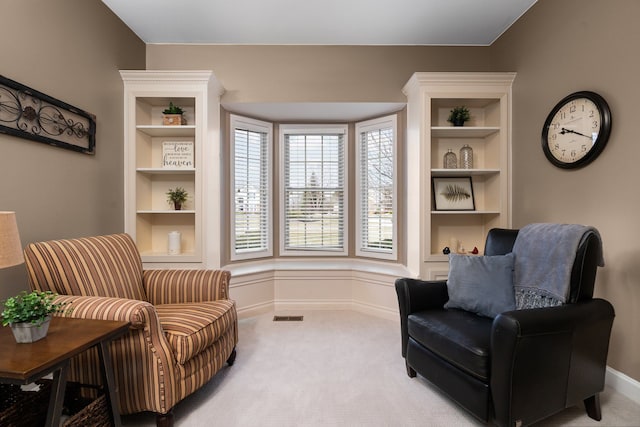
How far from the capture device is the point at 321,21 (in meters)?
2.83

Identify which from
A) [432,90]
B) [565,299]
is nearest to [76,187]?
[432,90]

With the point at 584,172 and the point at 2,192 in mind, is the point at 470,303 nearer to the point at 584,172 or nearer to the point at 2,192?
the point at 584,172

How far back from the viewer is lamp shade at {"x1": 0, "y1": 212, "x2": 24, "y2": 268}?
1.28 meters

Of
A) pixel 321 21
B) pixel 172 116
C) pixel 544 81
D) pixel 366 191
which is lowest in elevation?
pixel 366 191

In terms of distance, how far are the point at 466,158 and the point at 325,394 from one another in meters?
2.49

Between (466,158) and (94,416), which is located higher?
(466,158)

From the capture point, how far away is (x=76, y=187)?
236 cm

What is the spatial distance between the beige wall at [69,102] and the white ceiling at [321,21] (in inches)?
16.3

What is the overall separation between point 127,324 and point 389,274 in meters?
2.42

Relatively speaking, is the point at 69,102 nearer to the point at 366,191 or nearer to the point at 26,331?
the point at 26,331

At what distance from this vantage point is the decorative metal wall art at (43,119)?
6.02 feet

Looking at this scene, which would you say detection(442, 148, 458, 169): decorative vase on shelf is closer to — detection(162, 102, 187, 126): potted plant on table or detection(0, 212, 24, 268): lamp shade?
detection(162, 102, 187, 126): potted plant on table

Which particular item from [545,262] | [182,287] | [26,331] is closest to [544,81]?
[545,262]

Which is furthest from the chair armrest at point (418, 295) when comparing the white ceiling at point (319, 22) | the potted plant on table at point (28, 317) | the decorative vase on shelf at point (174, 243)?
the decorative vase on shelf at point (174, 243)
